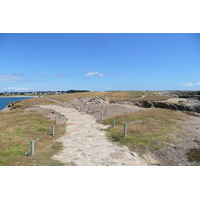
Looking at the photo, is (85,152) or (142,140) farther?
(142,140)

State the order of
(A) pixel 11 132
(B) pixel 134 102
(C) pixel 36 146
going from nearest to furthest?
(C) pixel 36 146 < (A) pixel 11 132 < (B) pixel 134 102

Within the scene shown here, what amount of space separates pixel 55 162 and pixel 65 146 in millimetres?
3191

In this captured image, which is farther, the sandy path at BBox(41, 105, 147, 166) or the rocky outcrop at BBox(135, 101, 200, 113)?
the rocky outcrop at BBox(135, 101, 200, 113)

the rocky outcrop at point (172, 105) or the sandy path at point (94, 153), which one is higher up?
the rocky outcrop at point (172, 105)

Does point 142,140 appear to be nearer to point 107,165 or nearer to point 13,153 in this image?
point 107,165

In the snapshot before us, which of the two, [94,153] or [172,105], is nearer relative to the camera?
[94,153]

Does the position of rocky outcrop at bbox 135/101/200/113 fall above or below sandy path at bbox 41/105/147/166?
above

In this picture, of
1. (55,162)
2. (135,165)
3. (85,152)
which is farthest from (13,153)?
(135,165)

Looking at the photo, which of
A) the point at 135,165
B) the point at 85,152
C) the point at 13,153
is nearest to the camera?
the point at 135,165

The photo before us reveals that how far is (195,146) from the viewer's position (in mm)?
12547

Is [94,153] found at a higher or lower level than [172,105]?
lower

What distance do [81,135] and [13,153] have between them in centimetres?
640

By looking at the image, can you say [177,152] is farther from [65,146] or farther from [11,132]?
[11,132]

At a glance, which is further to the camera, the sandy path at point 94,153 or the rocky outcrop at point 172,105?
the rocky outcrop at point 172,105
